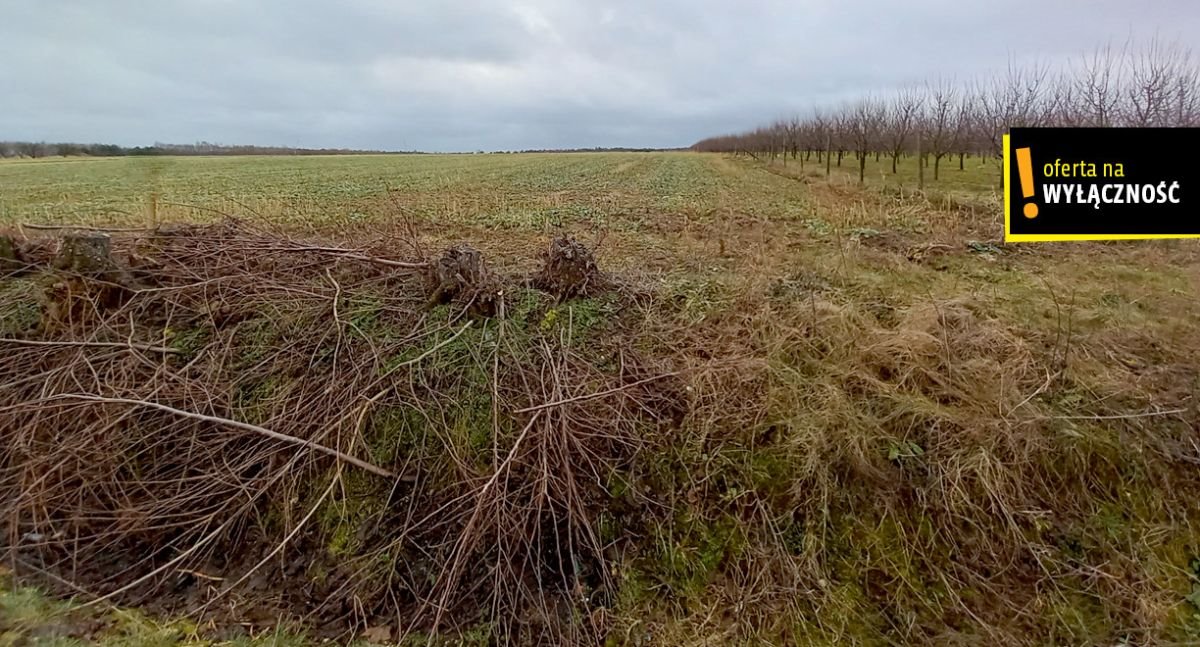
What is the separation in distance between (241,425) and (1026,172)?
7.06m

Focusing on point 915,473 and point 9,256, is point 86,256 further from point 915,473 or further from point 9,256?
point 915,473

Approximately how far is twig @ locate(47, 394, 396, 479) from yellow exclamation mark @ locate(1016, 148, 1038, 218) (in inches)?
245

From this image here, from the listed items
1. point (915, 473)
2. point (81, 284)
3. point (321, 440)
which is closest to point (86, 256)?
point (81, 284)

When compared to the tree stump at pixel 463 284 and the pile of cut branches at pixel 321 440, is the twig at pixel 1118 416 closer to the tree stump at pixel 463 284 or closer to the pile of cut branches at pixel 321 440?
the pile of cut branches at pixel 321 440

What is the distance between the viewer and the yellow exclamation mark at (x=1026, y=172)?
496 cm

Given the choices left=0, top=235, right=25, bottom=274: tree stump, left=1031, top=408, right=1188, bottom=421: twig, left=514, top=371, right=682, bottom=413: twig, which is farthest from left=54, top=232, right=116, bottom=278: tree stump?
left=1031, top=408, right=1188, bottom=421: twig

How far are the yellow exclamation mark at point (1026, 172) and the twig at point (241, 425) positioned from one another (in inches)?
245

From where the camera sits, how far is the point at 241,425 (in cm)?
335

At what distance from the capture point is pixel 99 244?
14.2 ft

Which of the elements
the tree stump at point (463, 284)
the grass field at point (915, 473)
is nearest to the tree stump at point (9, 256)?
the grass field at point (915, 473)

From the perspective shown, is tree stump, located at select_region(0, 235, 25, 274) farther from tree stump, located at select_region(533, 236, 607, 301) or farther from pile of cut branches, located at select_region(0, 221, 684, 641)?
tree stump, located at select_region(533, 236, 607, 301)

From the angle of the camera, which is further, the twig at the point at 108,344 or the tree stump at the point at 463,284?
the tree stump at the point at 463,284

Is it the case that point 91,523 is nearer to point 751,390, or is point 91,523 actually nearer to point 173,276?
point 173,276

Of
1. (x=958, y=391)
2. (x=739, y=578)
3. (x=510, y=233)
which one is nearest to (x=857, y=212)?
(x=510, y=233)
